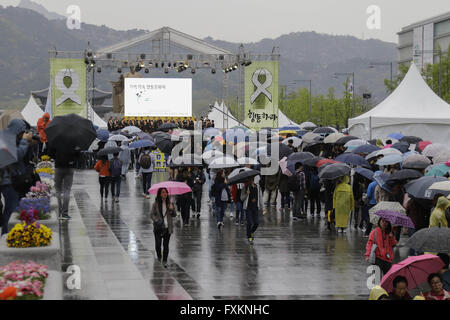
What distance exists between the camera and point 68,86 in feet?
121

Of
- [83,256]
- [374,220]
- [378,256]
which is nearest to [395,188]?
[374,220]

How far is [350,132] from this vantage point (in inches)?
1441

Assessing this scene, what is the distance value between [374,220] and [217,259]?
10.5ft

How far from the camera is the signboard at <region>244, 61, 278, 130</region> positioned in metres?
37.8

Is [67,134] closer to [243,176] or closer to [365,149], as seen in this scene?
[243,176]

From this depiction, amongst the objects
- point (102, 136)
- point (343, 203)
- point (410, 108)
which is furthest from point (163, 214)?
point (410, 108)

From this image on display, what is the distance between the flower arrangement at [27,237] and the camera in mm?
9805

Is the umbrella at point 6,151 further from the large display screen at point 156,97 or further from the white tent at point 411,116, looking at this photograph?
the large display screen at point 156,97

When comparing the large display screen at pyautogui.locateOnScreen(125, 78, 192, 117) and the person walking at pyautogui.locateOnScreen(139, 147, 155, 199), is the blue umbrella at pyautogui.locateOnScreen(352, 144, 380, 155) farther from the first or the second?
the large display screen at pyautogui.locateOnScreen(125, 78, 192, 117)

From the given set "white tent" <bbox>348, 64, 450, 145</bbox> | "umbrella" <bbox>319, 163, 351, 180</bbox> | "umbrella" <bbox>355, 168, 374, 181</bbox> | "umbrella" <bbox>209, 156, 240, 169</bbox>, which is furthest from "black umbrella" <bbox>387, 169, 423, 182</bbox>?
"white tent" <bbox>348, 64, 450, 145</bbox>

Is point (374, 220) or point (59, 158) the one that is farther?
point (59, 158)

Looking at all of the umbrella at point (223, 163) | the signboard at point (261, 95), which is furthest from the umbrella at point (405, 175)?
the signboard at point (261, 95)

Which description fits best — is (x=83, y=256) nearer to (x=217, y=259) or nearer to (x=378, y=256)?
(x=217, y=259)
